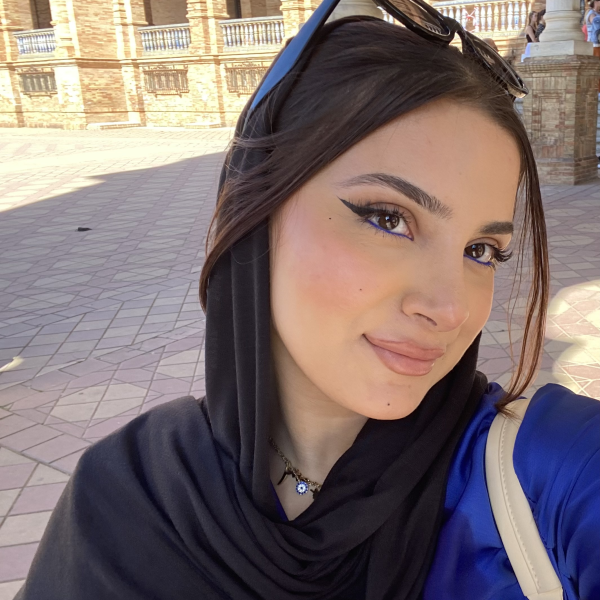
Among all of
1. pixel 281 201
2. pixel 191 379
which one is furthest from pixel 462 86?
pixel 191 379

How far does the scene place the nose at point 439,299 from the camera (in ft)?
3.18

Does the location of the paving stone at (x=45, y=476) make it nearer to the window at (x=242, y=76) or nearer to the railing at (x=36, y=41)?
the window at (x=242, y=76)

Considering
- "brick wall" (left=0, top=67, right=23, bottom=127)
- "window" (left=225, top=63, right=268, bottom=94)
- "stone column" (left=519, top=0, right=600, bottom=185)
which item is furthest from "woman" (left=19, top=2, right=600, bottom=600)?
"brick wall" (left=0, top=67, right=23, bottom=127)

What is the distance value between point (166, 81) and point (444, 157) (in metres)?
21.1

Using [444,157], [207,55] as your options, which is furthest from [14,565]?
[207,55]

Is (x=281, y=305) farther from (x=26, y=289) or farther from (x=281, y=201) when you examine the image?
(x=26, y=289)

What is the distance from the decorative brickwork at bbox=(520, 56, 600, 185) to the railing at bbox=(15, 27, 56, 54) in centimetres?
A: 1695

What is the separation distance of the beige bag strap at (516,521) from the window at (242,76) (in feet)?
63.4

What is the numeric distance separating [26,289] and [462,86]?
5740 mm

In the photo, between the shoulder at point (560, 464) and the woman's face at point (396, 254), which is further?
the woman's face at point (396, 254)

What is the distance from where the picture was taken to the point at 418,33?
1076 millimetres

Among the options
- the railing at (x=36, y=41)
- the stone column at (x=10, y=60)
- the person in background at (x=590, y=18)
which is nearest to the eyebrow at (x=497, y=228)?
the person in background at (x=590, y=18)

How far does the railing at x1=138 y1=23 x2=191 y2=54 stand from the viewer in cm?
2042

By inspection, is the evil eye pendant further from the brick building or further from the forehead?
the brick building
